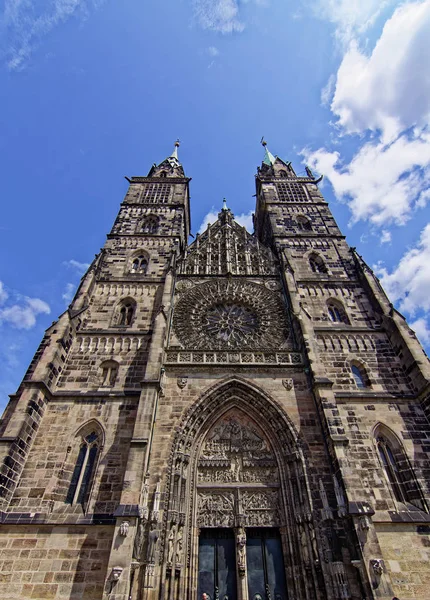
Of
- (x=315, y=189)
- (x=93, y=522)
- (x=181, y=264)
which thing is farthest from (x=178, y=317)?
(x=315, y=189)

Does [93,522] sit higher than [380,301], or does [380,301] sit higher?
[380,301]

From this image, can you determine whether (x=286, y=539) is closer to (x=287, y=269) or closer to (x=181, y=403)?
(x=181, y=403)

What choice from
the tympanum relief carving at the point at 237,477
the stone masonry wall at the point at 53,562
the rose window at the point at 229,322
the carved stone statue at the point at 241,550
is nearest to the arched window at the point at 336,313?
the rose window at the point at 229,322

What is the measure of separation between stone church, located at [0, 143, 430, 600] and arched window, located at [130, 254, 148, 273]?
152cm

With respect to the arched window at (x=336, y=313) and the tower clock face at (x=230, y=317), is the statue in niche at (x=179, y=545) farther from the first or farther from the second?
the arched window at (x=336, y=313)

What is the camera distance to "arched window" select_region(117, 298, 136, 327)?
50.7 ft

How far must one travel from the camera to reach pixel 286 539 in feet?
32.6

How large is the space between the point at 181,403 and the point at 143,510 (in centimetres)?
352

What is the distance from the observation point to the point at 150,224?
21859 mm

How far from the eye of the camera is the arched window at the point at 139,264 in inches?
722

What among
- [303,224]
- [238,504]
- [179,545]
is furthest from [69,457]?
[303,224]

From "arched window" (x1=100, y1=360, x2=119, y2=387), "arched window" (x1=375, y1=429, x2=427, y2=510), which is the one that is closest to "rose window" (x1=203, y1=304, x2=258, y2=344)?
"arched window" (x1=100, y1=360, x2=119, y2=387)

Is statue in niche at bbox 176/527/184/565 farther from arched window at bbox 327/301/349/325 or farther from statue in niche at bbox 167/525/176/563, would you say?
arched window at bbox 327/301/349/325

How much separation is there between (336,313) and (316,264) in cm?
384
